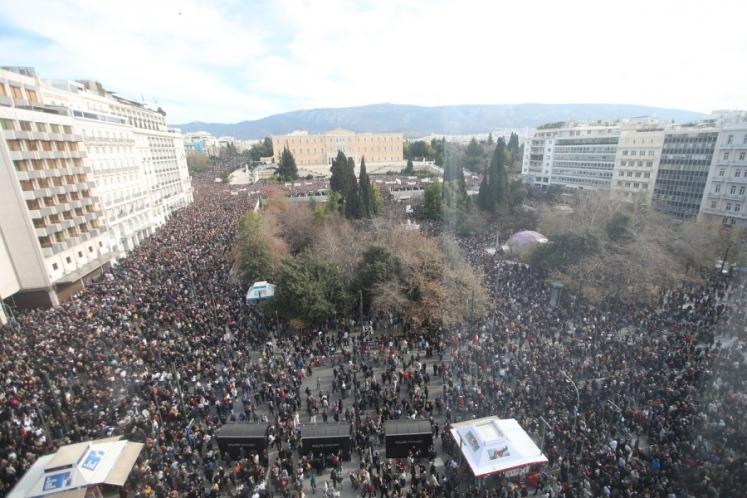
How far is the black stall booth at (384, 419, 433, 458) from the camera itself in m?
11.4

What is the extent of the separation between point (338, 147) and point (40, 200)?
238ft

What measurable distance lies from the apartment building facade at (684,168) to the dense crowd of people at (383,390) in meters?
22.1

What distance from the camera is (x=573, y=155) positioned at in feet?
190

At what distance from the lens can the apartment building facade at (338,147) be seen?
298 feet

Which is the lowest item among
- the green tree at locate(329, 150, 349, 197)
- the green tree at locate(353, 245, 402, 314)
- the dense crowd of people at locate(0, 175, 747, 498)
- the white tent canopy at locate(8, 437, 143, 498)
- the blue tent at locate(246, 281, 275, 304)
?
the dense crowd of people at locate(0, 175, 747, 498)

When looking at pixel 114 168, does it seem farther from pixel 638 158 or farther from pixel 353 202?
pixel 638 158

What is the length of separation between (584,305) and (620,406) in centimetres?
868

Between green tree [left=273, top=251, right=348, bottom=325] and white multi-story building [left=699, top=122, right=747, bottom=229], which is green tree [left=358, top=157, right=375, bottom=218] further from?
white multi-story building [left=699, top=122, right=747, bottom=229]

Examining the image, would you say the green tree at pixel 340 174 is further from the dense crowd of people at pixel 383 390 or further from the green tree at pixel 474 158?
the green tree at pixel 474 158

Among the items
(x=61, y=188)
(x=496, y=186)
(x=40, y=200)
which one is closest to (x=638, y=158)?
(x=496, y=186)

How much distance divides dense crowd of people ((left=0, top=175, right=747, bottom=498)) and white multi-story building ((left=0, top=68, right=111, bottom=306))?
12.1 ft

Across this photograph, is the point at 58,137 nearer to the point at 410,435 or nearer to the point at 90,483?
the point at 90,483

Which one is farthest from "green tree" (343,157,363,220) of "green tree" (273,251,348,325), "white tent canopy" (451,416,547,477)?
"white tent canopy" (451,416,547,477)

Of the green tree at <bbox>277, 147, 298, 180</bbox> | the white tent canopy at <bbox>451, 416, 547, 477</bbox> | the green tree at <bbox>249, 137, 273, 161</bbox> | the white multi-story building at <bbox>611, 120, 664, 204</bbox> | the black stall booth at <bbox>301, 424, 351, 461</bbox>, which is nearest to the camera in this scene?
the white tent canopy at <bbox>451, 416, 547, 477</bbox>
